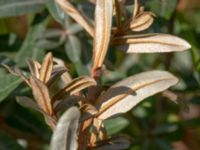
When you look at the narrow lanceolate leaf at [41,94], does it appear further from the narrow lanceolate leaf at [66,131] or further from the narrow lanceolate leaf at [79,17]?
the narrow lanceolate leaf at [79,17]

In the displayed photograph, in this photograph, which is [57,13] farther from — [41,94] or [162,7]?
[41,94]

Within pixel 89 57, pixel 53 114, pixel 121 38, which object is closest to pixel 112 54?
pixel 89 57

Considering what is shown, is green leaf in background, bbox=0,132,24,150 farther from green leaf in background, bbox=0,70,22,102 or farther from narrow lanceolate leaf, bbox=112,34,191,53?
narrow lanceolate leaf, bbox=112,34,191,53

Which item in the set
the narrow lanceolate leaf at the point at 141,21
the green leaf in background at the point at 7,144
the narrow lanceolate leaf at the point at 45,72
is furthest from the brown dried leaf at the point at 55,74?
the green leaf in background at the point at 7,144

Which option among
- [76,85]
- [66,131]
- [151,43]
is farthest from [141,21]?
[66,131]

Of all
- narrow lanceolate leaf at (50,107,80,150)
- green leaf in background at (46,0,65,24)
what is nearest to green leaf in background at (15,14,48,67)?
green leaf in background at (46,0,65,24)

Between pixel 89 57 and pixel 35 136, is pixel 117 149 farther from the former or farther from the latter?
pixel 35 136
